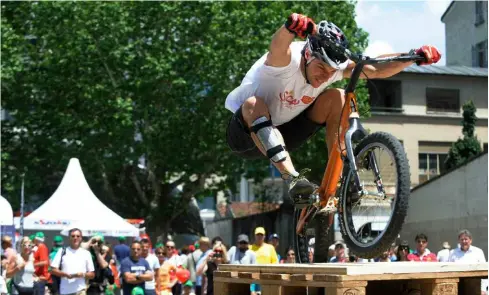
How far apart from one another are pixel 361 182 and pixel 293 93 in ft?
3.28

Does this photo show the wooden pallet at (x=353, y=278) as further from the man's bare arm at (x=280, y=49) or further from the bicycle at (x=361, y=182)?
the man's bare arm at (x=280, y=49)

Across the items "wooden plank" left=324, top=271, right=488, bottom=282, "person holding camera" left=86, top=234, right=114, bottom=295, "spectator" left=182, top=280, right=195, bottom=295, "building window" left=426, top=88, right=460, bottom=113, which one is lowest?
"spectator" left=182, top=280, right=195, bottom=295

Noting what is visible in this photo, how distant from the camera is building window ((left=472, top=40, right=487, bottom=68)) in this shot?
162 ft

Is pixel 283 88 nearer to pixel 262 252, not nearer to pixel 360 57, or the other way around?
pixel 360 57

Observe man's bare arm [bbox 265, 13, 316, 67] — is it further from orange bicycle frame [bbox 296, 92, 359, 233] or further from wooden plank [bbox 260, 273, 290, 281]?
wooden plank [bbox 260, 273, 290, 281]

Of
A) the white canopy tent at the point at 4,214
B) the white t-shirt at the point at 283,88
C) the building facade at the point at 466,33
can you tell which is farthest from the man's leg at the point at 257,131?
the building facade at the point at 466,33

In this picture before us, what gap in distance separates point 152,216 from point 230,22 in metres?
9.56

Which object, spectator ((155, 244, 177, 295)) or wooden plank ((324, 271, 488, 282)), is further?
spectator ((155, 244, 177, 295))

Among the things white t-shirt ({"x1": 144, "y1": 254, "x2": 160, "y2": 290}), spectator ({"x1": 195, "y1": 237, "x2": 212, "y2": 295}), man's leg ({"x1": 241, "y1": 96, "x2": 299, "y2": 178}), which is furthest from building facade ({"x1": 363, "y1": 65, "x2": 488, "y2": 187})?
man's leg ({"x1": 241, "y1": 96, "x2": 299, "y2": 178})

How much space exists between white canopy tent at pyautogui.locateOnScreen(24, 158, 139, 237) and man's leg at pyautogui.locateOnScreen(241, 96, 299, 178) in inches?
521

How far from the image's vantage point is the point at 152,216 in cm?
3675

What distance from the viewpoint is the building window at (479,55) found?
49.3 metres

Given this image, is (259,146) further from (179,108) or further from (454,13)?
(454,13)

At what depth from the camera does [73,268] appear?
14008 mm
